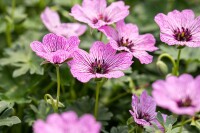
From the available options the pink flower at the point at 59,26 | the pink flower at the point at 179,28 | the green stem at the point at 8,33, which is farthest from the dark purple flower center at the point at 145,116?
the green stem at the point at 8,33

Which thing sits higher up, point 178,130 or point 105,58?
point 105,58

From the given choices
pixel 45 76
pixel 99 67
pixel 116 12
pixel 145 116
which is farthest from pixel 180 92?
pixel 45 76

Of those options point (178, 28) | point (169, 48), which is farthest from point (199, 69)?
point (178, 28)

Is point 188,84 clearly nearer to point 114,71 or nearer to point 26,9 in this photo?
point 114,71

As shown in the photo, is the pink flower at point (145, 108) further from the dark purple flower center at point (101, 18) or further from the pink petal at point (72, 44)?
the dark purple flower center at point (101, 18)

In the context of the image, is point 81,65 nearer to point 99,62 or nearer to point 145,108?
point 99,62
